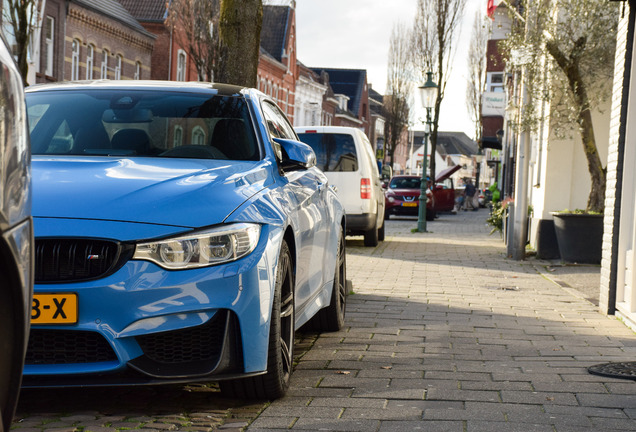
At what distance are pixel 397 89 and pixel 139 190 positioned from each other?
6579 cm

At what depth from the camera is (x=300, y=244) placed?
5270mm

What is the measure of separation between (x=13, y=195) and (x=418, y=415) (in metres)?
2.75

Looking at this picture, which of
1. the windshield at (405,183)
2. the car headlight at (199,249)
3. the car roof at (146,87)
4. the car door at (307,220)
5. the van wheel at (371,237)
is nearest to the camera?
the car headlight at (199,249)

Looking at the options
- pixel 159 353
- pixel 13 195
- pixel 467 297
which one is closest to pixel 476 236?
pixel 467 297

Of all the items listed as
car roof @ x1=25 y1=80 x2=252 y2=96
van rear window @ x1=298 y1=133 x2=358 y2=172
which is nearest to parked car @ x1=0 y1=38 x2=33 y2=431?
car roof @ x1=25 y1=80 x2=252 y2=96

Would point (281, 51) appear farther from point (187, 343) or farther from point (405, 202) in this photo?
point (187, 343)

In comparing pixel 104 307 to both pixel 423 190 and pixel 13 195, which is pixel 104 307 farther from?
pixel 423 190

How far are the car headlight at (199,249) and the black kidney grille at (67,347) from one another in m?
0.40

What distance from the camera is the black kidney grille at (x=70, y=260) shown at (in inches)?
157

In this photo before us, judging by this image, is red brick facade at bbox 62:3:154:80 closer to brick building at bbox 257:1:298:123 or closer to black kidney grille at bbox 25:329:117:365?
brick building at bbox 257:1:298:123

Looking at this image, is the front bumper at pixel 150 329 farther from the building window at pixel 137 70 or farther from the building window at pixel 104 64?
the building window at pixel 137 70

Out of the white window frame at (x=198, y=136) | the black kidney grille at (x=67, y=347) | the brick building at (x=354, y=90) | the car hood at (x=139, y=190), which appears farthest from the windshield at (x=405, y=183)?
the brick building at (x=354, y=90)

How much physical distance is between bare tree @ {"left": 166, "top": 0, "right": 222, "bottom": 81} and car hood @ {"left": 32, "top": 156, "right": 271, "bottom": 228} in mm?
28889

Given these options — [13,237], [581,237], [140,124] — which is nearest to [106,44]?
[581,237]
